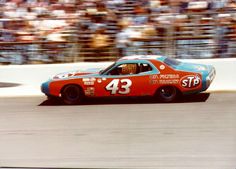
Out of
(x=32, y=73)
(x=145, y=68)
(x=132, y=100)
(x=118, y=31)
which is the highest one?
(x=118, y=31)

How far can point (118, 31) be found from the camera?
13.6 metres

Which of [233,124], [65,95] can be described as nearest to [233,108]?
[233,124]

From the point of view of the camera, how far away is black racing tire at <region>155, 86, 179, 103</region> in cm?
1163

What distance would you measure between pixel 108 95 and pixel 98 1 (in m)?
3.32

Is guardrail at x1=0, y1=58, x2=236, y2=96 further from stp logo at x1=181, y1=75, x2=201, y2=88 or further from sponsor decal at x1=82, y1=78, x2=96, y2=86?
stp logo at x1=181, y1=75, x2=201, y2=88

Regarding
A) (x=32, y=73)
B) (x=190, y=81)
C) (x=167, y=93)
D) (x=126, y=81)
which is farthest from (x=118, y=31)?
(x=190, y=81)

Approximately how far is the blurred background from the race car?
5.32 ft

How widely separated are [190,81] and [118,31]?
3.02 m

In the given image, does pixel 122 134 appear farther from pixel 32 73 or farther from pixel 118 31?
pixel 32 73

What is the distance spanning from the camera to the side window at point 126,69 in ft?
38.4

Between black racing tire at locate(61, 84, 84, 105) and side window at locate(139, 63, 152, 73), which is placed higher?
side window at locate(139, 63, 152, 73)

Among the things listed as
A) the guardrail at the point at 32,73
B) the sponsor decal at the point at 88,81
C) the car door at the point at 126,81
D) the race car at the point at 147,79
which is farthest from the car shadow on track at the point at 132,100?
the guardrail at the point at 32,73

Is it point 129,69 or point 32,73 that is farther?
point 32,73

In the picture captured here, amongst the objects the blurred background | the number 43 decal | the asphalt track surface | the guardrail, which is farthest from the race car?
the guardrail
